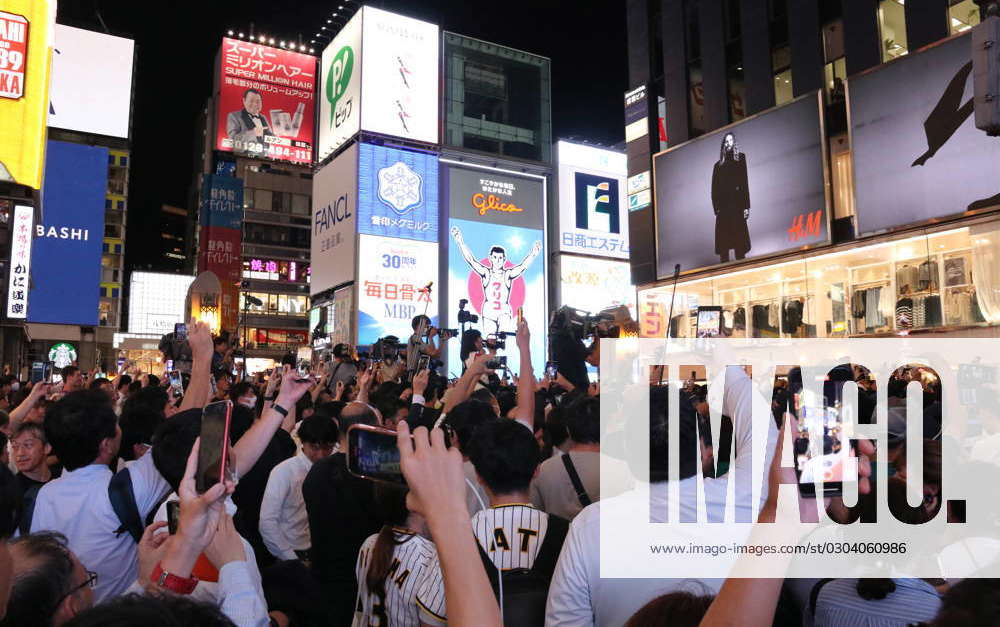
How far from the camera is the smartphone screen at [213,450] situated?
5.78 feet

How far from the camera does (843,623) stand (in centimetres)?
202

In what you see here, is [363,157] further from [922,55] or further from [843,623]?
[843,623]

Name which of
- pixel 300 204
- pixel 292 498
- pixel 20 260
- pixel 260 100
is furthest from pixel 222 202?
pixel 292 498

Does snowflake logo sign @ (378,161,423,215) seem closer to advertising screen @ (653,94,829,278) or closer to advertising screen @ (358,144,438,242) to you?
advertising screen @ (358,144,438,242)

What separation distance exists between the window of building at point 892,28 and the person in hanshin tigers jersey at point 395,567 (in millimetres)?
17496

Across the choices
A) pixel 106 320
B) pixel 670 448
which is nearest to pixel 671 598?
pixel 670 448

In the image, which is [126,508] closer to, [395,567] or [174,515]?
[395,567]

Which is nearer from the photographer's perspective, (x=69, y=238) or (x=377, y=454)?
(x=377, y=454)

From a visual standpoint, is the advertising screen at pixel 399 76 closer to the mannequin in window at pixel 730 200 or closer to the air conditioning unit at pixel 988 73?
the mannequin in window at pixel 730 200

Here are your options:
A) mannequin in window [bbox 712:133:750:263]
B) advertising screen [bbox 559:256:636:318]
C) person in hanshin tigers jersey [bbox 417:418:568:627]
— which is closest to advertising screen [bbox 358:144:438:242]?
advertising screen [bbox 559:256:636:318]

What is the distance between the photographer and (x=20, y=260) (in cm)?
2083

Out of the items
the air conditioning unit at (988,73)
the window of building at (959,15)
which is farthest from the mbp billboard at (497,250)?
the air conditioning unit at (988,73)

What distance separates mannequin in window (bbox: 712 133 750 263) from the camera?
19.3 meters

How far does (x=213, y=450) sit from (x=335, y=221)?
86.6ft
